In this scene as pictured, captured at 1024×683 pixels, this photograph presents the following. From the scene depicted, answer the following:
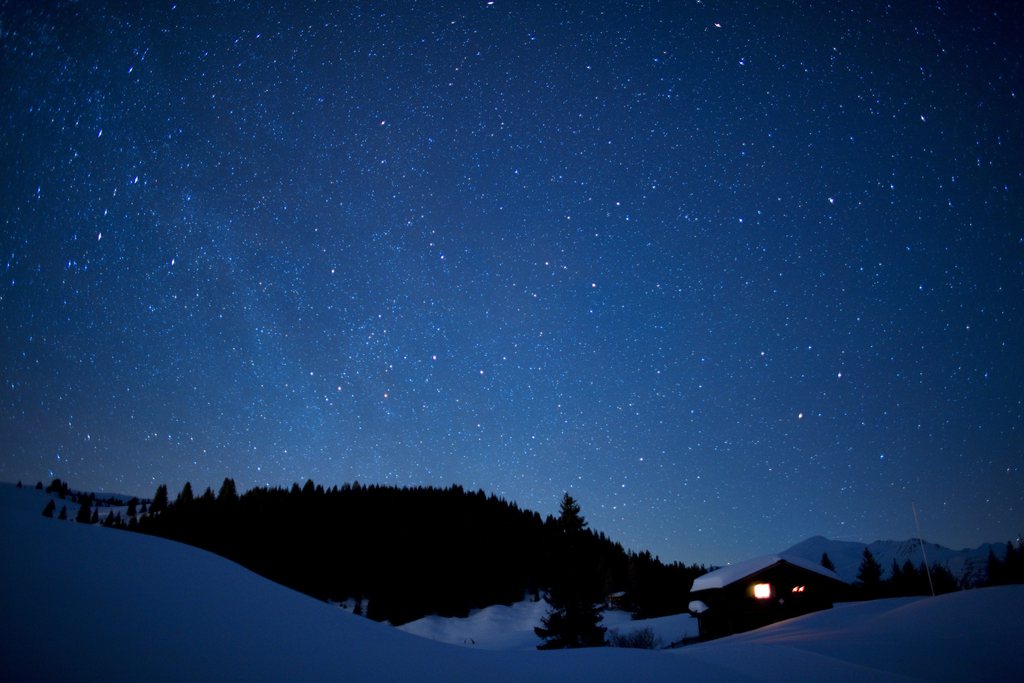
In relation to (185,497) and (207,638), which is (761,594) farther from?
(185,497)

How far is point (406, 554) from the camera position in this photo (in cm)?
7506

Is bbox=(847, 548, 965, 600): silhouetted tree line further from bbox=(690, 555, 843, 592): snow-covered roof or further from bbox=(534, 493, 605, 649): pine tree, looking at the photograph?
bbox=(534, 493, 605, 649): pine tree

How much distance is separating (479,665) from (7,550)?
4.84 metres

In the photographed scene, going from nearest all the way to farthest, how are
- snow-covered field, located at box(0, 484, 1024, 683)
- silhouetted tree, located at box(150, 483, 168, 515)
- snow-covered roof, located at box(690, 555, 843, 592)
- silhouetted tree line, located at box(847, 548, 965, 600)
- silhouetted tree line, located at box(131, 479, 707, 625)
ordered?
snow-covered field, located at box(0, 484, 1024, 683)
snow-covered roof, located at box(690, 555, 843, 592)
silhouetted tree line, located at box(847, 548, 965, 600)
silhouetted tree line, located at box(131, 479, 707, 625)
silhouetted tree, located at box(150, 483, 168, 515)

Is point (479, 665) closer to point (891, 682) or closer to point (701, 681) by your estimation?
point (701, 681)

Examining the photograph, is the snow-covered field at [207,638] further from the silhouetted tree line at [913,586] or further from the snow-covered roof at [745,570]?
the silhouetted tree line at [913,586]

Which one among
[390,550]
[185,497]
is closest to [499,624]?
[390,550]

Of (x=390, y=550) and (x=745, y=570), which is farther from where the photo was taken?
(x=390, y=550)

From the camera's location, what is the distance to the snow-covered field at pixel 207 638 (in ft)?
12.3

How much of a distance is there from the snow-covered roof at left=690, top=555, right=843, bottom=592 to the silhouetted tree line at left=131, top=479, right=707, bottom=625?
37343 mm

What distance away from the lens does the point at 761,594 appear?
89.0 ft

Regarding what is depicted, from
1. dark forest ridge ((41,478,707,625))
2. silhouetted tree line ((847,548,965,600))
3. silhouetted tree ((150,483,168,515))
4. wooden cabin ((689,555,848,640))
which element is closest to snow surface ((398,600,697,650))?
dark forest ridge ((41,478,707,625))

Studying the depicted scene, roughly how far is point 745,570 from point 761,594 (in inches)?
53.3

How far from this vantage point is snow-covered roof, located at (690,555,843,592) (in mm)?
27359
